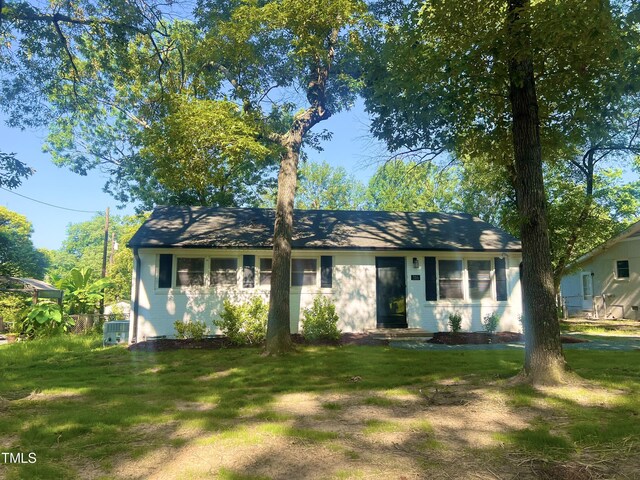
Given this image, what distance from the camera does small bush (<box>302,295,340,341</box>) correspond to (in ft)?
39.3

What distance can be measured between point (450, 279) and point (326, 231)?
4194mm

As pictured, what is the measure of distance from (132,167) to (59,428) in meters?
16.8

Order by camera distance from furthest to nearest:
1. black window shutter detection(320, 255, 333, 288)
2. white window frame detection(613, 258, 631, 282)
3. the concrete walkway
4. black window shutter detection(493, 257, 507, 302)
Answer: white window frame detection(613, 258, 631, 282)
black window shutter detection(493, 257, 507, 302)
black window shutter detection(320, 255, 333, 288)
the concrete walkway

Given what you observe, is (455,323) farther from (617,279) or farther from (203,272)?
(617,279)

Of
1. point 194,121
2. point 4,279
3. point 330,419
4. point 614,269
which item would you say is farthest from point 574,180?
point 4,279

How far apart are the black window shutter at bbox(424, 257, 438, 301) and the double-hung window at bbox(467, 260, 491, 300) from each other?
1.16 metres

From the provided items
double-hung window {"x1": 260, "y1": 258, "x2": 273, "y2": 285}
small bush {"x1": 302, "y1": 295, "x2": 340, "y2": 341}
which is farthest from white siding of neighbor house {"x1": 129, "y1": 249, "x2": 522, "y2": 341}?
small bush {"x1": 302, "y1": 295, "x2": 340, "y2": 341}

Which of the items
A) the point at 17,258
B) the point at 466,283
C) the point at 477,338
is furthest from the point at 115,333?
the point at 17,258

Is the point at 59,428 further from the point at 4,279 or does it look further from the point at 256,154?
the point at 4,279

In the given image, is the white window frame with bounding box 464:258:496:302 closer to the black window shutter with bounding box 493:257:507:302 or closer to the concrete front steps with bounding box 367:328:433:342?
the black window shutter with bounding box 493:257:507:302

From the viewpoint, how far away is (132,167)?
1950 cm

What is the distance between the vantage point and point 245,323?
11.9 metres

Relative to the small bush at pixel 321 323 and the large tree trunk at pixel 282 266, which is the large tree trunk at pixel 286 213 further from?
the small bush at pixel 321 323

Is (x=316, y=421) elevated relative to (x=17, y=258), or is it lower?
lower
